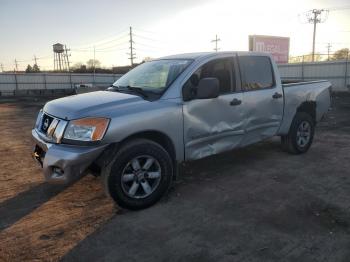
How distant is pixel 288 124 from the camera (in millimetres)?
6363

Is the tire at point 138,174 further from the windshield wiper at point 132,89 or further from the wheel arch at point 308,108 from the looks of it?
the wheel arch at point 308,108

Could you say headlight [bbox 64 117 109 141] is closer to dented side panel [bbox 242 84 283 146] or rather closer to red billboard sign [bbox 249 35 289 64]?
dented side panel [bbox 242 84 283 146]

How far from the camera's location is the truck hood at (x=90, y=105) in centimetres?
407

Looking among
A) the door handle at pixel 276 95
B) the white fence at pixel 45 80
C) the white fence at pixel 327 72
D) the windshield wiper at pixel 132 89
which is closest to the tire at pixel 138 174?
the windshield wiper at pixel 132 89

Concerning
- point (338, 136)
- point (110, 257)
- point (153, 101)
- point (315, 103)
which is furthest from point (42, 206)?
point (338, 136)

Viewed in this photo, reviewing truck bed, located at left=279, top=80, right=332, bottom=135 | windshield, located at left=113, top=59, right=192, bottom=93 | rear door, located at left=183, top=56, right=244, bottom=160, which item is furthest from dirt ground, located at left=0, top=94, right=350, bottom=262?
windshield, located at left=113, top=59, right=192, bottom=93

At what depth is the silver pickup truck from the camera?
399 cm

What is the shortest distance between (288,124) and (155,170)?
10.00 ft

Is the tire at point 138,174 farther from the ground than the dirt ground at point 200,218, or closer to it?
farther from the ground

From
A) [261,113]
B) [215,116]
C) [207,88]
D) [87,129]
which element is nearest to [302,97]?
[261,113]

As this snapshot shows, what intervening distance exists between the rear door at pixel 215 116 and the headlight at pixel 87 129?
3.80 feet

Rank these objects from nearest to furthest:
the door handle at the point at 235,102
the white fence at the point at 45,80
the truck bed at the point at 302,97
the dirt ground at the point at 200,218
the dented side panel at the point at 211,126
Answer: the dirt ground at the point at 200,218
the dented side panel at the point at 211,126
the door handle at the point at 235,102
the truck bed at the point at 302,97
the white fence at the point at 45,80

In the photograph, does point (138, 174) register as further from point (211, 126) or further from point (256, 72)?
point (256, 72)

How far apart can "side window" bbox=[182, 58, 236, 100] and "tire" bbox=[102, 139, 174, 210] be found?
36.2 inches
